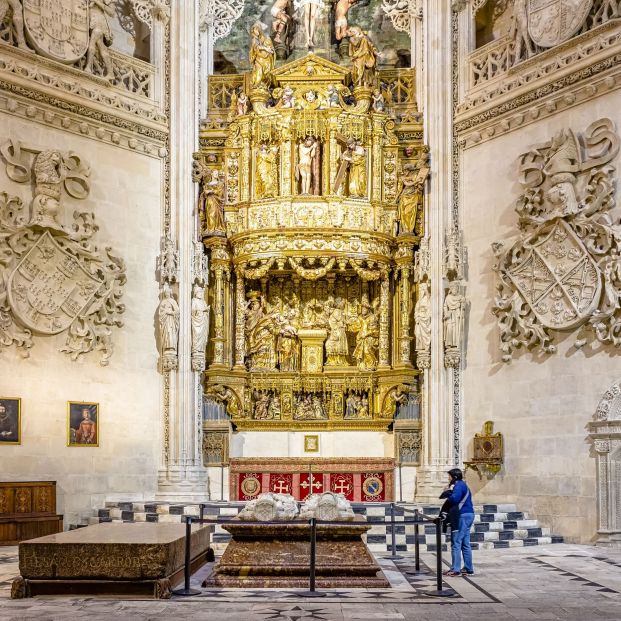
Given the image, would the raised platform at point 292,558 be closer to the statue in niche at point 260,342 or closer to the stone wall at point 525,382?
the stone wall at point 525,382

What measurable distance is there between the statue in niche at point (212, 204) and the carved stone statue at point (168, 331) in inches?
70.2

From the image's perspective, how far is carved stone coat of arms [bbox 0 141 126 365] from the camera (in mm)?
17312

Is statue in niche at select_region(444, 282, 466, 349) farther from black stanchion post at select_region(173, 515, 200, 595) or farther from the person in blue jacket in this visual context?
black stanchion post at select_region(173, 515, 200, 595)

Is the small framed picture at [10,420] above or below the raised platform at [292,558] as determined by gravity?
above

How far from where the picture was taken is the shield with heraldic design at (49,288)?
17.4m

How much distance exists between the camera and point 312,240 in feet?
64.6

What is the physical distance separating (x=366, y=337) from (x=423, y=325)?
1.53 meters

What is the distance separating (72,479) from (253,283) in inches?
221

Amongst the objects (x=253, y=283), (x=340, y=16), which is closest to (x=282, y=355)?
(x=253, y=283)

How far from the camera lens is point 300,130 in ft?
66.5

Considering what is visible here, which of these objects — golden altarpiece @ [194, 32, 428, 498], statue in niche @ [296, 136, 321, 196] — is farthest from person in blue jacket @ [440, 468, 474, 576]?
statue in niche @ [296, 136, 321, 196]

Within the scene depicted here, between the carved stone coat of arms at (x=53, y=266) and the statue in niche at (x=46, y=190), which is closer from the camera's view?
the carved stone coat of arms at (x=53, y=266)

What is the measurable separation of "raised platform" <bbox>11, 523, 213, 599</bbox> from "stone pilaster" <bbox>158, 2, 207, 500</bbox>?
8974 mm

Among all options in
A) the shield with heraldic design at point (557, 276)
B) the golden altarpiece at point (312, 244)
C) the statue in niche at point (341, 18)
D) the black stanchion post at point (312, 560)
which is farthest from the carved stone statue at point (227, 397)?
the black stanchion post at point (312, 560)
